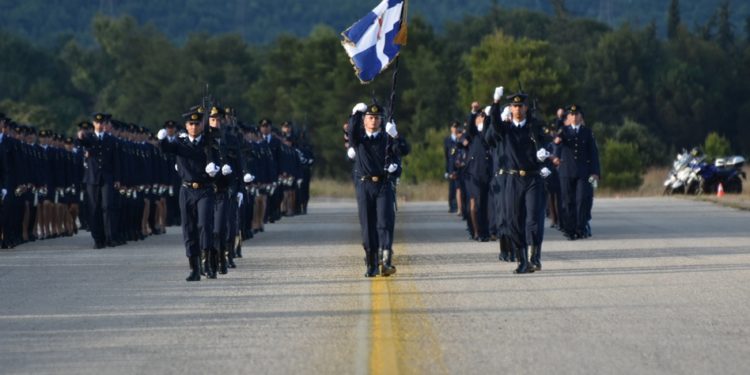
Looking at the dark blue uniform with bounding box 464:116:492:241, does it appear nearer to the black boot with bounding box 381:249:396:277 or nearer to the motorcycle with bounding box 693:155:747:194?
the black boot with bounding box 381:249:396:277

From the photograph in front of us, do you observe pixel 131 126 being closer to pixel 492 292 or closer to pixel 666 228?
pixel 666 228

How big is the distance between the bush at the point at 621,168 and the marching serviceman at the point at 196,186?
45.8m

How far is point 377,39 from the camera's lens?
25.2 m

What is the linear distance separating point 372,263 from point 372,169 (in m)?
1.10

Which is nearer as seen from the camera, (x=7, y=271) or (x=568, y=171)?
(x=7, y=271)

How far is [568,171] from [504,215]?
759cm

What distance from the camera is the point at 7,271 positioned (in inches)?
899

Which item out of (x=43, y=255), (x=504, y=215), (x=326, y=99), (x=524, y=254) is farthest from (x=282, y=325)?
(x=326, y=99)

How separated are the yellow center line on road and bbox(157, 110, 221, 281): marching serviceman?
2521 millimetres

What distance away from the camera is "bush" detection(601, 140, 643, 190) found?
66.3 m

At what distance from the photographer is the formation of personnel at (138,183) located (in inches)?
834

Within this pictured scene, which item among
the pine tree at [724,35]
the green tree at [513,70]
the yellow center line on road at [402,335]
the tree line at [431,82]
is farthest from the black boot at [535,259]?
the pine tree at [724,35]

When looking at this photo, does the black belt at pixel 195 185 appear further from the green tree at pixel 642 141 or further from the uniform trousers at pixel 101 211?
the green tree at pixel 642 141

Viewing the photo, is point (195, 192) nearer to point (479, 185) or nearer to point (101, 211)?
point (101, 211)
